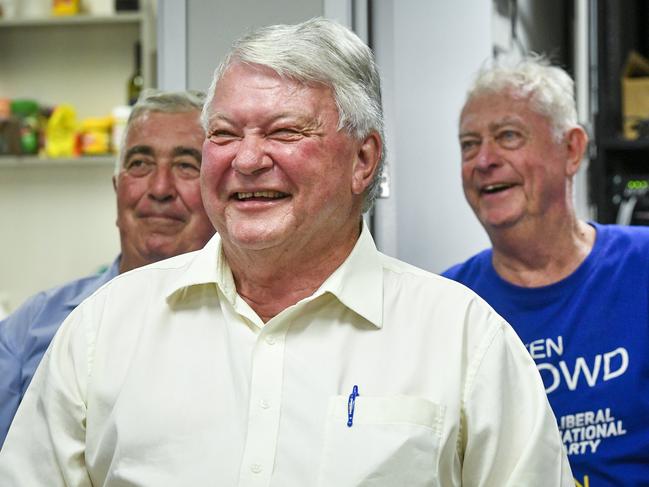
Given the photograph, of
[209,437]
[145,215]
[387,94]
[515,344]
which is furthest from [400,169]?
[209,437]

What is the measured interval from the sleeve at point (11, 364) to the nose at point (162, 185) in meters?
0.33

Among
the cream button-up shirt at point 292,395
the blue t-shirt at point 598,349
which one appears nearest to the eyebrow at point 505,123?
the blue t-shirt at point 598,349

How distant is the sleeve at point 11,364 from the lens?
1775 mm

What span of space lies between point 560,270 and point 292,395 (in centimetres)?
93

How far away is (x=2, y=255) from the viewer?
3.67 metres

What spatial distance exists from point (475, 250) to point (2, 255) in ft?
6.32

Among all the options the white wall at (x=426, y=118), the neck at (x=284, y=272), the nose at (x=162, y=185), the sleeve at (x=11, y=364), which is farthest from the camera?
the white wall at (x=426, y=118)

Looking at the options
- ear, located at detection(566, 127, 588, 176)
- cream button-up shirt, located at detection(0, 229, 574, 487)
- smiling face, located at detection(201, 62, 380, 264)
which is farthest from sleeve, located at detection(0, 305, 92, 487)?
ear, located at detection(566, 127, 588, 176)

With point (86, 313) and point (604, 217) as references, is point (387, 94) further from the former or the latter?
point (604, 217)

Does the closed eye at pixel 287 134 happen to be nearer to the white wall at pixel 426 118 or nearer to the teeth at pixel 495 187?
the white wall at pixel 426 118

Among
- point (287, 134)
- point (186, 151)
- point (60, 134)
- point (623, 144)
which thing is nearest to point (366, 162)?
point (287, 134)

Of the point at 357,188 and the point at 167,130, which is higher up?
the point at 167,130

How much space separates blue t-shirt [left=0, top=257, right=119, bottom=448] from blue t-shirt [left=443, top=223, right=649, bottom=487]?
0.92m

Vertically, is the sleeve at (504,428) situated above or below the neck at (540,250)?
below
